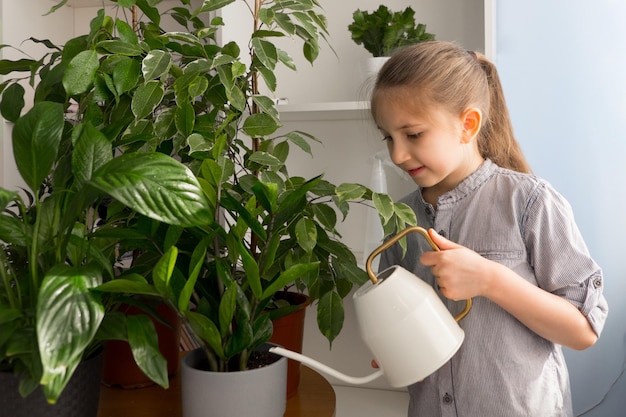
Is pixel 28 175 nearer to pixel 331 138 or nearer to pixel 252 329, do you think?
pixel 252 329

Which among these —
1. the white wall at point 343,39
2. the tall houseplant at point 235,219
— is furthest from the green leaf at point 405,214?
the white wall at point 343,39

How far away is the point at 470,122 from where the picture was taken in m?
0.97

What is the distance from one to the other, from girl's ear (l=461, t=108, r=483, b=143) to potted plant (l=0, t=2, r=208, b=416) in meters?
0.55

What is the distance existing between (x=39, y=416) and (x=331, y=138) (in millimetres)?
1125

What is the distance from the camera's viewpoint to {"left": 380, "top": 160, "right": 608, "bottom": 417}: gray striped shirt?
36.1 inches

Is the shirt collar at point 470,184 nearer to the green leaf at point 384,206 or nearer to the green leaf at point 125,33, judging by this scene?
the green leaf at point 384,206

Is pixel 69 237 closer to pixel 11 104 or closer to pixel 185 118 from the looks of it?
pixel 185 118

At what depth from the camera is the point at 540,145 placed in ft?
4.27

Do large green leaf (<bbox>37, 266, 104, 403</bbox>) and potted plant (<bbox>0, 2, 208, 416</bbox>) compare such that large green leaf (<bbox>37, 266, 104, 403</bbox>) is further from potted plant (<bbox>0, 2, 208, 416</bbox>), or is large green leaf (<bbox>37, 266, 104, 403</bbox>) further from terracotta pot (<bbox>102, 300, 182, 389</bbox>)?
terracotta pot (<bbox>102, 300, 182, 389</bbox>)

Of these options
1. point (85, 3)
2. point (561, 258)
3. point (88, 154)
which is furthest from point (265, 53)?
point (85, 3)

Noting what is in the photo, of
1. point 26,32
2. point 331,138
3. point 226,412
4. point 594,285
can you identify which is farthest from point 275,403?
point 26,32

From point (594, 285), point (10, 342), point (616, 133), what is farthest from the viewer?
point (616, 133)

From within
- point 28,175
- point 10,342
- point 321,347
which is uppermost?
point 28,175

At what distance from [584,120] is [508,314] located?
0.55m
